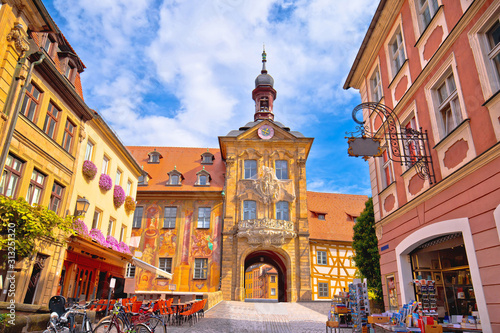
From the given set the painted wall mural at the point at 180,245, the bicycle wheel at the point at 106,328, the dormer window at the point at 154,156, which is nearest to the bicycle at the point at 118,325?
the bicycle wheel at the point at 106,328

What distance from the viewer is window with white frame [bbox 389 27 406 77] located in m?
10.8

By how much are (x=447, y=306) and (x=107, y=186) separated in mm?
14979

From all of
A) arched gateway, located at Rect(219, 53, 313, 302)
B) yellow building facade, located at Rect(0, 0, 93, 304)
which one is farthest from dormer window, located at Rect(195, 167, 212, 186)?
yellow building facade, located at Rect(0, 0, 93, 304)

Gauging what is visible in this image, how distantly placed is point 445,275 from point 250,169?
70.8ft

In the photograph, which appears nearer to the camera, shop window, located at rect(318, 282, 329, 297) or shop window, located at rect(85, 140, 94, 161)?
shop window, located at rect(85, 140, 94, 161)

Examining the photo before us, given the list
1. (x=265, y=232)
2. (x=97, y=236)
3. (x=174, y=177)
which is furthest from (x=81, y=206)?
(x=174, y=177)

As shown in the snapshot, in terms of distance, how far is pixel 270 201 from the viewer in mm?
28594

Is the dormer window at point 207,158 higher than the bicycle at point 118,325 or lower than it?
higher

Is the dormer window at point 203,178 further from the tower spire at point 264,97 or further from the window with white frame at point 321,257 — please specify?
the window with white frame at point 321,257

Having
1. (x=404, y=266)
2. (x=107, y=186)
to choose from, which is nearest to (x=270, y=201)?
(x=107, y=186)

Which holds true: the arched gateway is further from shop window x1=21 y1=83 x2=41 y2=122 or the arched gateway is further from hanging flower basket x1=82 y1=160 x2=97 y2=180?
shop window x1=21 y1=83 x2=41 y2=122

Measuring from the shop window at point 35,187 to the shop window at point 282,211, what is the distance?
60.8 ft

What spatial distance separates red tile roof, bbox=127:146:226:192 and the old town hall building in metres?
0.15

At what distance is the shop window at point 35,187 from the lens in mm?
12258
